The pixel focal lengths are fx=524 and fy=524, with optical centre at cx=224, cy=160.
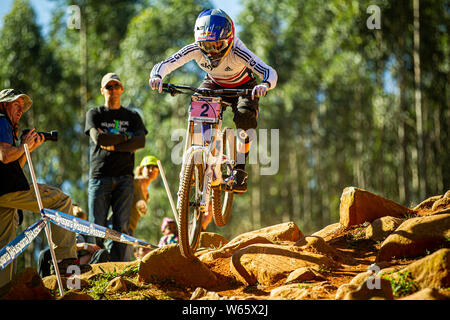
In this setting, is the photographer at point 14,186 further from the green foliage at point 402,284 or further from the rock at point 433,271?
the rock at point 433,271

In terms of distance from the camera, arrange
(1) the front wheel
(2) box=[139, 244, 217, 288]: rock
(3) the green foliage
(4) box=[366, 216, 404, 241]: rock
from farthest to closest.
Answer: (4) box=[366, 216, 404, 241]: rock → (2) box=[139, 244, 217, 288]: rock → (1) the front wheel → (3) the green foliage

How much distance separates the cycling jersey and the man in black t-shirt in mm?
1707

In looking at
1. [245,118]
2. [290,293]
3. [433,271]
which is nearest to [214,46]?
[245,118]

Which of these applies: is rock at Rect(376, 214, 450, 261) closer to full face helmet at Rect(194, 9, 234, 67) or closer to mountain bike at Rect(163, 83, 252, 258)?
mountain bike at Rect(163, 83, 252, 258)

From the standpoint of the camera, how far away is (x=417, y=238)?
5812mm

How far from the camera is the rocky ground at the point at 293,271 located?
4836mm

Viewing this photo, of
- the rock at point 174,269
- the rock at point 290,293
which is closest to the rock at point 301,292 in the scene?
the rock at point 290,293

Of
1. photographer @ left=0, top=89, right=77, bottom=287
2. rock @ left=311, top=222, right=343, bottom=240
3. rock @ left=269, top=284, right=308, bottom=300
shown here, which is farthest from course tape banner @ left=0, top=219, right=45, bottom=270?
rock @ left=311, top=222, right=343, bottom=240

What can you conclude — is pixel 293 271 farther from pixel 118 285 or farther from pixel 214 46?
pixel 214 46

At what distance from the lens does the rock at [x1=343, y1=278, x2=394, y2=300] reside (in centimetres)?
443

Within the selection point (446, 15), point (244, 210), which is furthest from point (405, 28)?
point (244, 210)

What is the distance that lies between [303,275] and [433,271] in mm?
1313

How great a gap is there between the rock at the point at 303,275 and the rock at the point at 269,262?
0.29 meters
